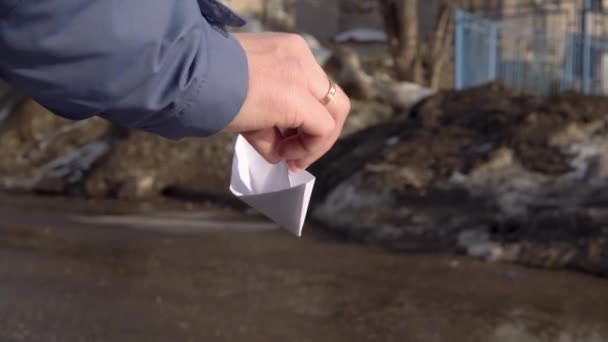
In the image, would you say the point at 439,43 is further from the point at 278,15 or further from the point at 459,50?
the point at 278,15

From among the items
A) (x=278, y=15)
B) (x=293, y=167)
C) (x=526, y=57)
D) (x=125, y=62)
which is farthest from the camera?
(x=278, y=15)

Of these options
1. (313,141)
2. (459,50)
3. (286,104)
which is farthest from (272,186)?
(459,50)

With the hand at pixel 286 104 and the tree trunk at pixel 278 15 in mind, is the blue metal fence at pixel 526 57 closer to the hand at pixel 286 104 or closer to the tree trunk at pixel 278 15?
the tree trunk at pixel 278 15

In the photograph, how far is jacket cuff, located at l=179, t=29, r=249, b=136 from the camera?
4.35ft

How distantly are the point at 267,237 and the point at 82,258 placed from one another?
1.05 meters

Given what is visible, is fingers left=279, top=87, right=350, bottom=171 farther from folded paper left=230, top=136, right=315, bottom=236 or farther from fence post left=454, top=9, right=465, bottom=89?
fence post left=454, top=9, right=465, bottom=89

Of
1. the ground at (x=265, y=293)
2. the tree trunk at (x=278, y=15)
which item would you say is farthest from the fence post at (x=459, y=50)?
the ground at (x=265, y=293)

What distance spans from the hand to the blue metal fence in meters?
9.87

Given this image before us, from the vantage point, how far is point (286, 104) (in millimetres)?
1499

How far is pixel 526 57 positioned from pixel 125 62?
11946 millimetres

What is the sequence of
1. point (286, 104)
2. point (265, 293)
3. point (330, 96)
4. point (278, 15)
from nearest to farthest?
point (286, 104)
point (330, 96)
point (265, 293)
point (278, 15)

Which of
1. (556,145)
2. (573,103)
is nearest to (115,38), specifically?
(556,145)

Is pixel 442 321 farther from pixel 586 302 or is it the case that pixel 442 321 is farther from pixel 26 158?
pixel 26 158

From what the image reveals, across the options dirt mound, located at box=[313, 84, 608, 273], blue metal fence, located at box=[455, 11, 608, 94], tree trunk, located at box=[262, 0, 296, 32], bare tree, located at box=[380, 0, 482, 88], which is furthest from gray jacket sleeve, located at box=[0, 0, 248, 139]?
tree trunk, located at box=[262, 0, 296, 32]
